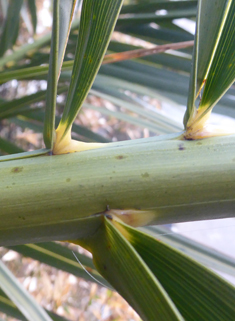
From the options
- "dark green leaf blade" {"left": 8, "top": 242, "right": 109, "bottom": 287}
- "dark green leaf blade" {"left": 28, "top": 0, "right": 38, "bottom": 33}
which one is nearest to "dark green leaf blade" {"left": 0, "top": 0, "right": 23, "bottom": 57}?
"dark green leaf blade" {"left": 28, "top": 0, "right": 38, "bottom": 33}

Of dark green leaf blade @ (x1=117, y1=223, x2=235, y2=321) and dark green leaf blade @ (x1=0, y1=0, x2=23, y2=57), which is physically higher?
dark green leaf blade @ (x1=0, y1=0, x2=23, y2=57)

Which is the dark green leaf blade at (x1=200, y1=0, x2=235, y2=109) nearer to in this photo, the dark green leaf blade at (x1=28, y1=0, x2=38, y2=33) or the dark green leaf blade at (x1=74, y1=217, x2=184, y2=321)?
the dark green leaf blade at (x1=74, y1=217, x2=184, y2=321)

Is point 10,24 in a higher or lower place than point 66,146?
higher

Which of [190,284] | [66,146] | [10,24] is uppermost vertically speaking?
[10,24]

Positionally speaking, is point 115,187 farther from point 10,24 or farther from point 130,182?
point 10,24

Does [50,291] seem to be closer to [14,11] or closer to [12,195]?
[14,11]

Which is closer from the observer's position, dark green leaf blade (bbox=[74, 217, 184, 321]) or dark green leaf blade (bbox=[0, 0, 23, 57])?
dark green leaf blade (bbox=[74, 217, 184, 321])

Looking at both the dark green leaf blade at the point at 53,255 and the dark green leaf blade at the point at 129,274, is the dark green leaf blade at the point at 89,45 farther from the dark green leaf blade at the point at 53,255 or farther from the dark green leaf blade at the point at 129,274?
the dark green leaf blade at the point at 53,255


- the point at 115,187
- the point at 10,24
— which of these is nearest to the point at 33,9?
the point at 10,24

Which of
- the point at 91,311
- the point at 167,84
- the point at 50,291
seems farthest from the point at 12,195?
the point at 91,311
